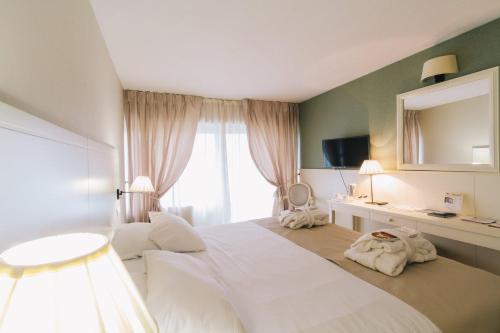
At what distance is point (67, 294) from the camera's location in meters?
0.32

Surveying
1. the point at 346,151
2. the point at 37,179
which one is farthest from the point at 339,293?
the point at 346,151

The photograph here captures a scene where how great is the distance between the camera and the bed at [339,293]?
0.99 m

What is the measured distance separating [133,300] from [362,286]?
4.11ft

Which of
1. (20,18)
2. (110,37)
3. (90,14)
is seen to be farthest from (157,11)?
(20,18)

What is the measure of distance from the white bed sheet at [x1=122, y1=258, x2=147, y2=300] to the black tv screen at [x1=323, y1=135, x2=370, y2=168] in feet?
9.76

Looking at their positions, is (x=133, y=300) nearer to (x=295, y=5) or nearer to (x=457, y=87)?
(x=295, y=5)

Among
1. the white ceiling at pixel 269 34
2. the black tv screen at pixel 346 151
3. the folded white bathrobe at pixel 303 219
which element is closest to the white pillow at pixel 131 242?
the folded white bathrobe at pixel 303 219

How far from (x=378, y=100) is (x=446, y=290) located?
2.51 meters

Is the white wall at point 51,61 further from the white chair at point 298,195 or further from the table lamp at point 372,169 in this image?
the white chair at point 298,195

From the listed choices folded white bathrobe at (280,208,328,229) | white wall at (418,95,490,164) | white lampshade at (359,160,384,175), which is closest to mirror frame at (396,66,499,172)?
white wall at (418,95,490,164)

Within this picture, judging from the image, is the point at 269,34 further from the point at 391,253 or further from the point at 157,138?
the point at 157,138

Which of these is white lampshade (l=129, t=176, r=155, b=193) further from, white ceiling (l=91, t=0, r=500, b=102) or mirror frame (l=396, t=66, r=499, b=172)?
mirror frame (l=396, t=66, r=499, b=172)

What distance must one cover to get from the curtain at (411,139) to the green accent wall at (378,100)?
152mm

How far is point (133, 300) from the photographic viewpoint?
395 mm
